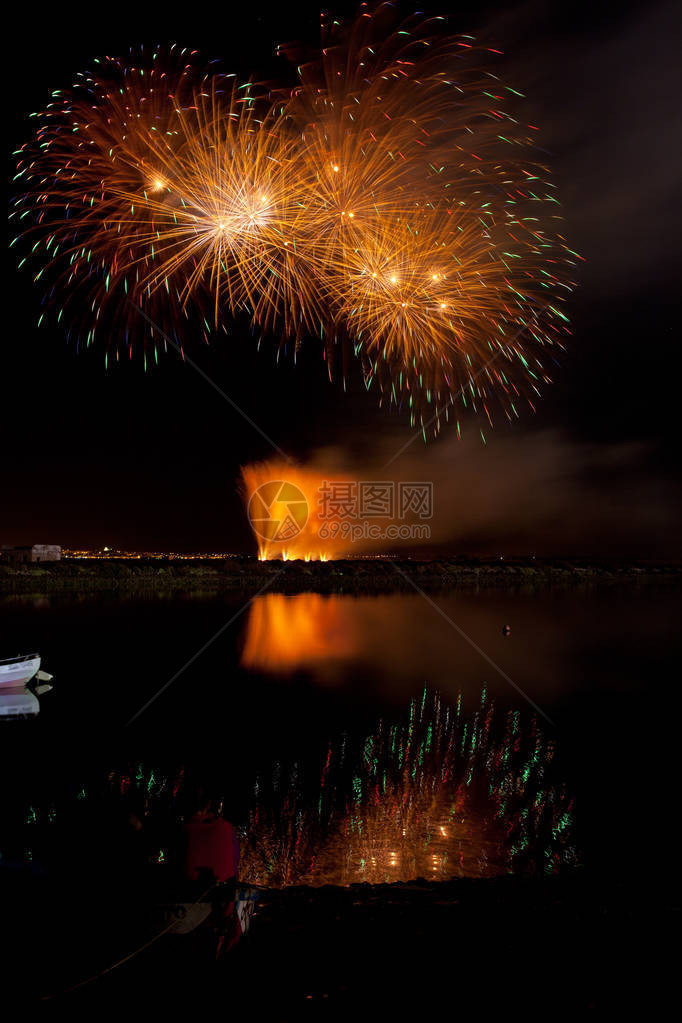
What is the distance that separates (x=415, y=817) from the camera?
8.38 metres

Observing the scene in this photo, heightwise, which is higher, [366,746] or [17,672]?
[17,672]

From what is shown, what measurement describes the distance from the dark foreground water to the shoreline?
3034cm

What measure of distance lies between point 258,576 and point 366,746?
6541 centimetres

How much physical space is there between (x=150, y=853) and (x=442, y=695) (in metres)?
12.5

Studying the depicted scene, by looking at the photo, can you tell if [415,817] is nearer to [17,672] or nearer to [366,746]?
[366,746]

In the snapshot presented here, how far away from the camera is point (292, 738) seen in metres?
13.0

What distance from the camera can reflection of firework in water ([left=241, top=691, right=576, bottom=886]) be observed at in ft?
22.8

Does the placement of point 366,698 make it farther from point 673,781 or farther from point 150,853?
point 150,853

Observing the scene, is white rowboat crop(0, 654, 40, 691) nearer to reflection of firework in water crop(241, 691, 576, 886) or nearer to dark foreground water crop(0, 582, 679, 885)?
dark foreground water crop(0, 582, 679, 885)

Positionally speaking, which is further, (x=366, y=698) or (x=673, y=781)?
(x=366, y=698)

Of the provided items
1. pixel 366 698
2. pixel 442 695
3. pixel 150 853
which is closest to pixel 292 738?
pixel 366 698

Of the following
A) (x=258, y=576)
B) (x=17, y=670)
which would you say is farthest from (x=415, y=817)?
(x=258, y=576)

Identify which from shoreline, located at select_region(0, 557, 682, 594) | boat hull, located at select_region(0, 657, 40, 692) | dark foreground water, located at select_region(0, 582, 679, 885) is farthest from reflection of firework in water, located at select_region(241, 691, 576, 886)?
shoreline, located at select_region(0, 557, 682, 594)

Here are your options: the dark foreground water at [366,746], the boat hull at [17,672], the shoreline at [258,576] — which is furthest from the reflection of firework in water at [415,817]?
the shoreline at [258,576]
